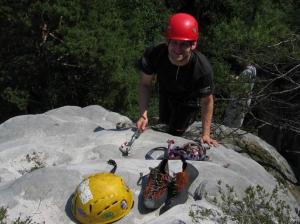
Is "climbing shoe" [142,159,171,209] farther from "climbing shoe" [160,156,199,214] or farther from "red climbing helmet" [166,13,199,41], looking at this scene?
"red climbing helmet" [166,13,199,41]

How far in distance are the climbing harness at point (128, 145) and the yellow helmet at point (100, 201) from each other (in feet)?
3.83

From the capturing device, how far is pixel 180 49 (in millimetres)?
5121

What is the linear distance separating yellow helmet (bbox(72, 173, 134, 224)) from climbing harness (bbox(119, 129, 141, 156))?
117cm

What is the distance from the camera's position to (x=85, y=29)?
1239 cm

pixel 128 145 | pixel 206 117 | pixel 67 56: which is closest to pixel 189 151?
pixel 206 117

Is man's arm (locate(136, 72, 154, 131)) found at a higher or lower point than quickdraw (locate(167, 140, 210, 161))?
higher

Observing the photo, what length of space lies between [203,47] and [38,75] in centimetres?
415

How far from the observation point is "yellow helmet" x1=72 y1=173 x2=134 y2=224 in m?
4.45

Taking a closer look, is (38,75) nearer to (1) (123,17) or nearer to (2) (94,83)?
(2) (94,83)

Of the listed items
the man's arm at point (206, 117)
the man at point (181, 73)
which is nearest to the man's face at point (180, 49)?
the man at point (181, 73)

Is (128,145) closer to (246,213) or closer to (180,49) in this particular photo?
(180,49)

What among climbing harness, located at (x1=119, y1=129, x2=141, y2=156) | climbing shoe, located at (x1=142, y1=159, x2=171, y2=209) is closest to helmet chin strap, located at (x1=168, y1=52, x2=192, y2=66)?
climbing harness, located at (x1=119, y1=129, x2=141, y2=156)

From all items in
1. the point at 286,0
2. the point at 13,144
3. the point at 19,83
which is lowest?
the point at 19,83

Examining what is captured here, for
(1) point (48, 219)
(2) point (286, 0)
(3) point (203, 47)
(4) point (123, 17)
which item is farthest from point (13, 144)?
(2) point (286, 0)
